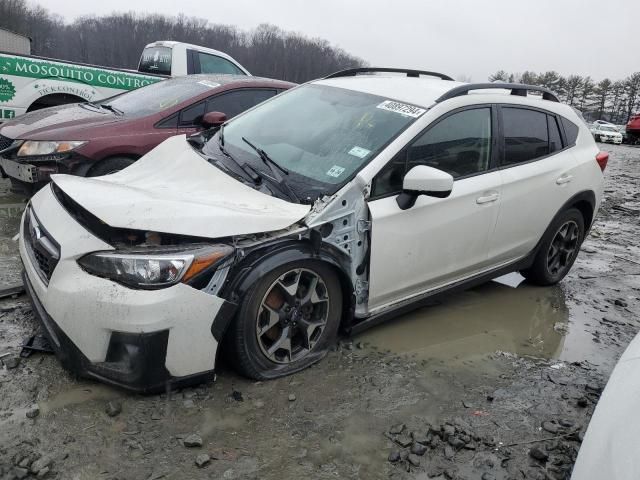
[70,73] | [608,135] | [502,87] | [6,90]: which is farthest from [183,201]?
[608,135]

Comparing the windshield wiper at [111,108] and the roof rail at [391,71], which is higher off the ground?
the roof rail at [391,71]

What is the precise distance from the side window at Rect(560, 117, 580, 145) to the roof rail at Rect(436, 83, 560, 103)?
21cm

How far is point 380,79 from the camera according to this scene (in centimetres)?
389

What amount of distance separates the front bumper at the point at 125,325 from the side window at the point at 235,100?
11.0ft

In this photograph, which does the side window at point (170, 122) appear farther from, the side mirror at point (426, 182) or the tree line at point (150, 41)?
the tree line at point (150, 41)

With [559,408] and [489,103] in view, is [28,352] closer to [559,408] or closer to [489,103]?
[559,408]

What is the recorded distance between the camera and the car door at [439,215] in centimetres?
310

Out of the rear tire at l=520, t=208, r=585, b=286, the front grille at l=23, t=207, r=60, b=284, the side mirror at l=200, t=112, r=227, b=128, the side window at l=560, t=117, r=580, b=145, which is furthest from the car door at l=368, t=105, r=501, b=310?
the side mirror at l=200, t=112, r=227, b=128

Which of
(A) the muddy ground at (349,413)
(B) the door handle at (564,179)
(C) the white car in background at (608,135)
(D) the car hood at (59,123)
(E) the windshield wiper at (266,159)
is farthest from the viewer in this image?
(C) the white car in background at (608,135)

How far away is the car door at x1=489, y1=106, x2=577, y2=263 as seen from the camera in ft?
12.5

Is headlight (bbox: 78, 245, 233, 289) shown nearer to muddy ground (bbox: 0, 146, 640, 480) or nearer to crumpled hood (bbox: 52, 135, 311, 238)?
crumpled hood (bbox: 52, 135, 311, 238)

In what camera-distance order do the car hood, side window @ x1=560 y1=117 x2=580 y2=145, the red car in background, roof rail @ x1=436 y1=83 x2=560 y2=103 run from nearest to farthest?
roof rail @ x1=436 y1=83 x2=560 y2=103
side window @ x1=560 y1=117 x2=580 y2=145
the car hood
the red car in background

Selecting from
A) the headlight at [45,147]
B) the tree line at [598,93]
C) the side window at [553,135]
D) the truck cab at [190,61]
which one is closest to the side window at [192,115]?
the headlight at [45,147]

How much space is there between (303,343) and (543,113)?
277 centimetres
